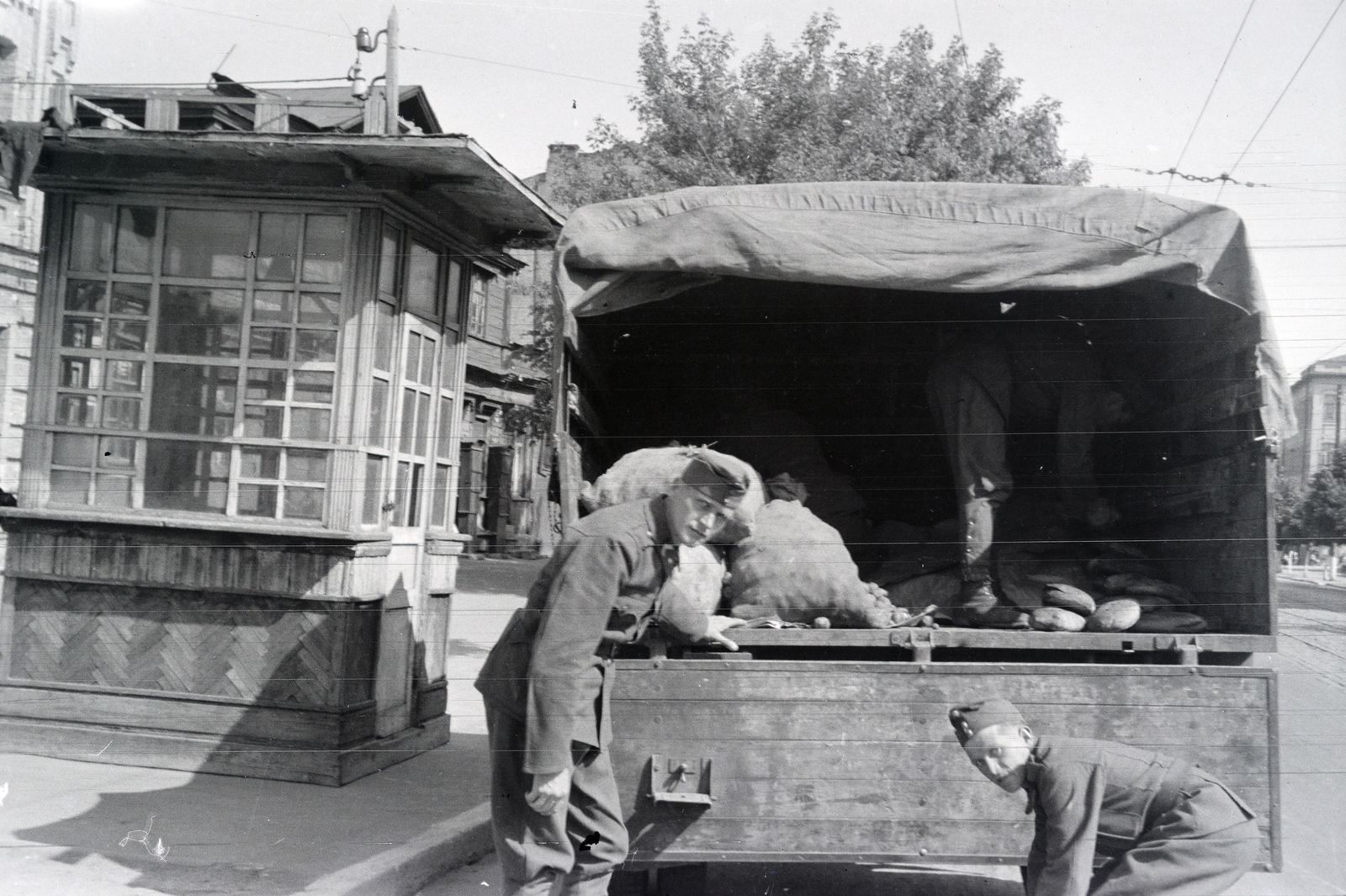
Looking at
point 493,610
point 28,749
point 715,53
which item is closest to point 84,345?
point 28,749

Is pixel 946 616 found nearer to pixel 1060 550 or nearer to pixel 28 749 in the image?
pixel 1060 550

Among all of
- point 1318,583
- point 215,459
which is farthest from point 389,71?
point 1318,583

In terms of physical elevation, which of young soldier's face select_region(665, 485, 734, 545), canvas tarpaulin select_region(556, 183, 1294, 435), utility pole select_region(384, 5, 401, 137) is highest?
utility pole select_region(384, 5, 401, 137)

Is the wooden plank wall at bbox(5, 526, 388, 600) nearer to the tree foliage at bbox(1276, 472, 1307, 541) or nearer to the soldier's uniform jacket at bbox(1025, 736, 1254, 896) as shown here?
the soldier's uniform jacket at bbox(1025, 736, 1254, 896)

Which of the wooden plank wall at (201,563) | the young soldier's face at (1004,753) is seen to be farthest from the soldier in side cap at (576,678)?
the wooden plank wall at (201,563)

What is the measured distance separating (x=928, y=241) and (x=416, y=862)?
128 inches

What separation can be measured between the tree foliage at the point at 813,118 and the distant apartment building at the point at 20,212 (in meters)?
6.61

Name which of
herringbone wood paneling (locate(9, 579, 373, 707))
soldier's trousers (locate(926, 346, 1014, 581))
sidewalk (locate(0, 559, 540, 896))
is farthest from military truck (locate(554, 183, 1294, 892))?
herringbone wood paneling (locate(9, 579, 373, 707))

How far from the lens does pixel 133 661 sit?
581 centimetres

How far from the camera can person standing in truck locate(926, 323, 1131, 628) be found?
437 cm

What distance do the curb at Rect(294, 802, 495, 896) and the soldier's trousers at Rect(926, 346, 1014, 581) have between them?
239 cm

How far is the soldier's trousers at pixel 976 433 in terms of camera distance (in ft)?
13.8

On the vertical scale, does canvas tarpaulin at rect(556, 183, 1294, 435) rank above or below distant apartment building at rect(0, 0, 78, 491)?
below

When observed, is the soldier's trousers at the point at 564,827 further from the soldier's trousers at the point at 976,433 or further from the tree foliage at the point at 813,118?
the tree foliage at the point at 813,118
